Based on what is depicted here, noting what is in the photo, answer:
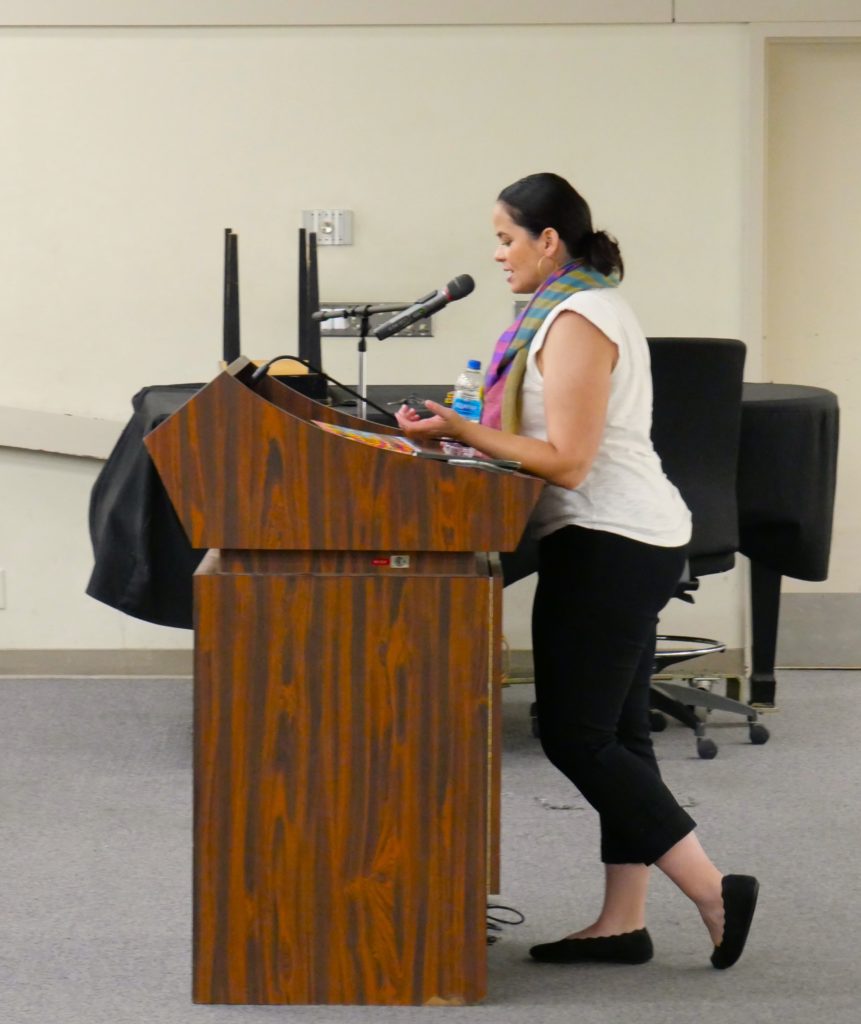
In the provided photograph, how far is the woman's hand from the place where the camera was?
1.96 meters

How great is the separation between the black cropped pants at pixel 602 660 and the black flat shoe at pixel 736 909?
0.12 meters

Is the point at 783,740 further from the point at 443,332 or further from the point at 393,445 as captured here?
the point at 393,445

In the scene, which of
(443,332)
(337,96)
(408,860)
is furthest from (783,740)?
(337,96)

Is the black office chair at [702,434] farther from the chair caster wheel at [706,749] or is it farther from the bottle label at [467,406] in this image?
the bottle label at [467,406]

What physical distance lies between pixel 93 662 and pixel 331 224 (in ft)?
5.07

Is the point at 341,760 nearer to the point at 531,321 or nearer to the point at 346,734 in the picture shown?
the point at 346,734

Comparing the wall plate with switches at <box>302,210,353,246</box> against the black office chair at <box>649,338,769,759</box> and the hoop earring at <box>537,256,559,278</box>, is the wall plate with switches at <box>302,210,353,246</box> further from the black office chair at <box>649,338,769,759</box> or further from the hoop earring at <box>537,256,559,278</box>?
the hoop earring at <box>537,256,559,278</box>

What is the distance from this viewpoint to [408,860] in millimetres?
2039

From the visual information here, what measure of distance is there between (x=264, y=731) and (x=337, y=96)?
276 centimetres

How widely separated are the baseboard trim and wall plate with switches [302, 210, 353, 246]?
53.5 inches

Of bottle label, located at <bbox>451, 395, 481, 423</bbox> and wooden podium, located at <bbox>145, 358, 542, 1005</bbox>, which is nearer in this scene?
wooden podium, located at <bbox>145, 358, 542, 1005</bbox>

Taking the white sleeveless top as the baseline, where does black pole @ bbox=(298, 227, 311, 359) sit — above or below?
above

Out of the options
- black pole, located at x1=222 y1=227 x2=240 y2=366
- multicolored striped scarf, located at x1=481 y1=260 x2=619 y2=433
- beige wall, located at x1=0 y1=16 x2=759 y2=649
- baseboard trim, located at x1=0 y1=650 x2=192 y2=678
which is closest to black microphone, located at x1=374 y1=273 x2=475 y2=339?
multicolored striped scarf, located at x1=481 y1=260 x2=619 y2=433

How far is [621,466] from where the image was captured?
2.10 meters
